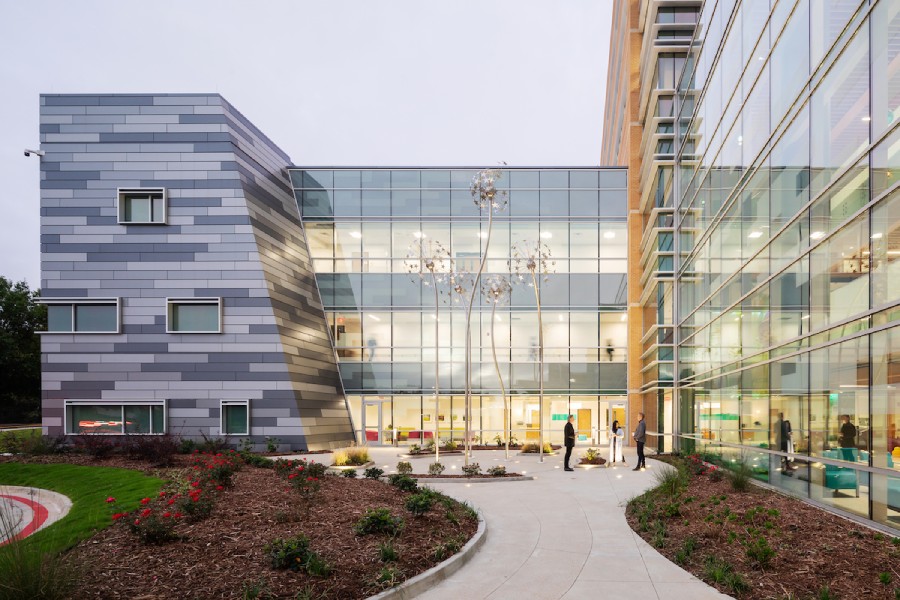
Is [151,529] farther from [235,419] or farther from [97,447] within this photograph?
[235,419]

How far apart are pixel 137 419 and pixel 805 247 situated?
1074 inches

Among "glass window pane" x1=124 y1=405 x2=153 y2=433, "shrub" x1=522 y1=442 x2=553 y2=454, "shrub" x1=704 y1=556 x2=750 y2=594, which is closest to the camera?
"shrub" x1=704 y1=556 x2=750 y2=594

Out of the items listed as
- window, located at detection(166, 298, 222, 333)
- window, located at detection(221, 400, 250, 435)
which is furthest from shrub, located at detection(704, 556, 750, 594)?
window, located at detection(166, 298, 222, 333)

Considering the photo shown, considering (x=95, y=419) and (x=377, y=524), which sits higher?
(x=377, y=524)

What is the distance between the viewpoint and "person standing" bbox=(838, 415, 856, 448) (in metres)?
9.73

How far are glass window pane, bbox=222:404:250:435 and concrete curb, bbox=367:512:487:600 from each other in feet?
67.0

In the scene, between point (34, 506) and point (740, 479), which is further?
point (34, 506)

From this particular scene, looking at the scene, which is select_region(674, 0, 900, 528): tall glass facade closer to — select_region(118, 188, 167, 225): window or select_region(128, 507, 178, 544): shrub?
select_region(128, 507, 178, 544): shrub

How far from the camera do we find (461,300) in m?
32.5

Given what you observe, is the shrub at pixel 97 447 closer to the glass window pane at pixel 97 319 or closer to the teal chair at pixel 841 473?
the glass window pane at pixel 97 319

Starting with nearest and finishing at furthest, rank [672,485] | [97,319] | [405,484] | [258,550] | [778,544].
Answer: [258,550] < [778,544] < [672,485] < [405,484] < [97,319]

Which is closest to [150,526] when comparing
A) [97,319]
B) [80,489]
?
[80,489]

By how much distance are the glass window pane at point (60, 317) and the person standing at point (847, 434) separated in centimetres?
2979

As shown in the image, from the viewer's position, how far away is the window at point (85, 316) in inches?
1078
